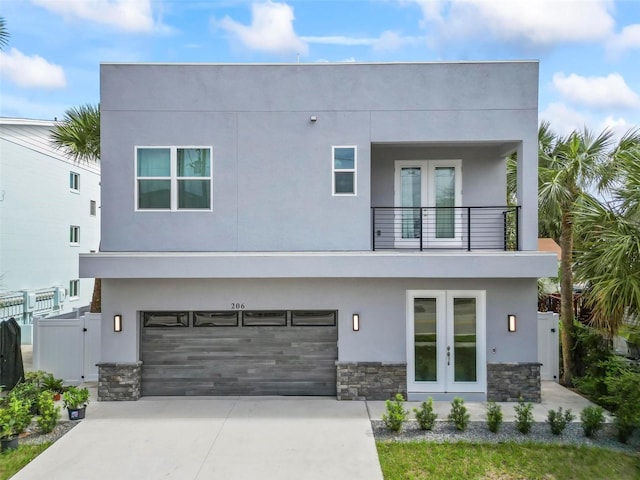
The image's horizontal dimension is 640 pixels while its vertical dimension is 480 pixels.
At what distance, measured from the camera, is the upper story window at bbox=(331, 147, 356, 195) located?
9852 mm

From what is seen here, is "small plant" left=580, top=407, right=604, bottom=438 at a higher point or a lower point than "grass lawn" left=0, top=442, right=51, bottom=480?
higher

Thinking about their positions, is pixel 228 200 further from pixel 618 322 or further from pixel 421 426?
pixel 618 322

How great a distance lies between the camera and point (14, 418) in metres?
7.64

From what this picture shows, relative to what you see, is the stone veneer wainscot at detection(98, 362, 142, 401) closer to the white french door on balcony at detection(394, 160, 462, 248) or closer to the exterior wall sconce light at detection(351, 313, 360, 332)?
the exterior wall sconce light at detection(351, 313, 360, 332)

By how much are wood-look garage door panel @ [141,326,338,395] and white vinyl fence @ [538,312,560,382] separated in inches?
218

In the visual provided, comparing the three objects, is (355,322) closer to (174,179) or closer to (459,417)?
(459,417)

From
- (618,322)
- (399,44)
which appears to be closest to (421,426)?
(618,322)

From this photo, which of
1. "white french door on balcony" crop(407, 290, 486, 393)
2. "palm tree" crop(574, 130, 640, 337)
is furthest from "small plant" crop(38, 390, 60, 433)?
"palm tree" crop(574, 130, 640, 337)

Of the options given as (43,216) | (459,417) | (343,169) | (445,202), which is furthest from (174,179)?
(43,216)

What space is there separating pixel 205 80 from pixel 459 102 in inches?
224

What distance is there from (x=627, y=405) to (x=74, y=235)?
75.9 feet

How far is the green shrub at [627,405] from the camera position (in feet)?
24.7

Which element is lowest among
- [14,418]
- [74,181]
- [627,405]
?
[14,418]

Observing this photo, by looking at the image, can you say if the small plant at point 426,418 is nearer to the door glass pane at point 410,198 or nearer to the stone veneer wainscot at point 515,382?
the stone veneer wainscot at point 515,382
